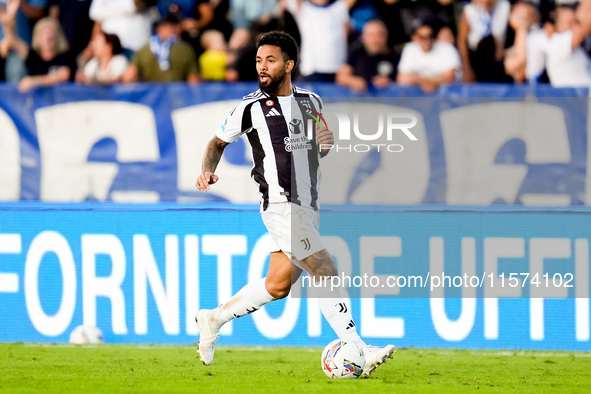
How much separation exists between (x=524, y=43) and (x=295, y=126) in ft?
12.5

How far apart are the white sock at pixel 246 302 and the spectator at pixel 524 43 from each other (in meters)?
4.00

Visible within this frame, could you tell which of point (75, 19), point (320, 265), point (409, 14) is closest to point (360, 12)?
point (409, 14)

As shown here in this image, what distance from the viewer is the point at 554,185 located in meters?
7.80

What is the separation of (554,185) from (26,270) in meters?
4.59

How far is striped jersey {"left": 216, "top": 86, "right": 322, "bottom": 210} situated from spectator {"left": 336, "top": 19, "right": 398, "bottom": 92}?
2.63 meters

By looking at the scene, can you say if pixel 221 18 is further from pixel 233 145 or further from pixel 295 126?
pixel 295 126

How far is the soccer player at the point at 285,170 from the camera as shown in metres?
5.85

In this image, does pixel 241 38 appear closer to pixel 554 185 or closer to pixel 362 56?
pixel 362 56

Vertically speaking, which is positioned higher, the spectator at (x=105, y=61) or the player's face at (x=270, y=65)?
the spectator at (x=105, y=61)

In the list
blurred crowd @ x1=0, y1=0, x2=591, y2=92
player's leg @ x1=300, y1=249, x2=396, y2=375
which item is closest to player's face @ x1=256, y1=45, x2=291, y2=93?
player's leg @ x1=300, y1=249, x2=396, y2=375

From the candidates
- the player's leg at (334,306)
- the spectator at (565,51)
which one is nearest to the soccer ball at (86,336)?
the player's leg at (334,306)

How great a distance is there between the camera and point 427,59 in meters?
8.86

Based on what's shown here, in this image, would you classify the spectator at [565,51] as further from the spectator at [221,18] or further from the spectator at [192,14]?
the spectator at [192,14]

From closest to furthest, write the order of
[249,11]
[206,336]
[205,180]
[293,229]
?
1. [205,180]
2. [293,229]
3. [206,336]
4. [249,11]
